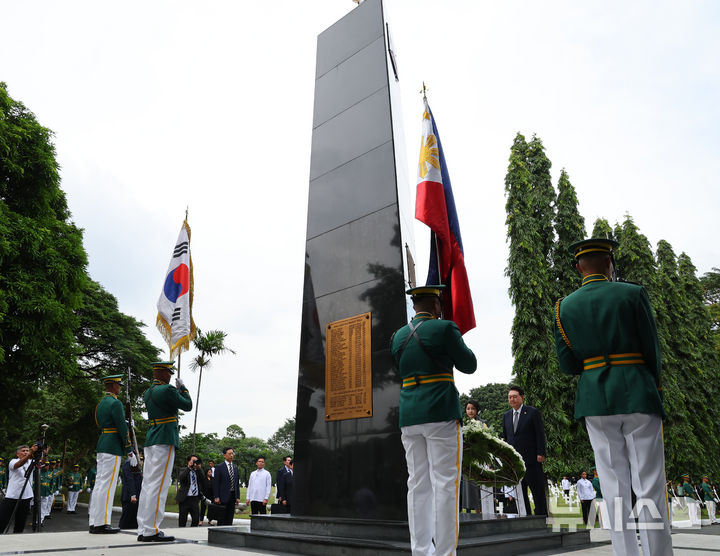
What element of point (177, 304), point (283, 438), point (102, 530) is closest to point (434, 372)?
point (177, 304)

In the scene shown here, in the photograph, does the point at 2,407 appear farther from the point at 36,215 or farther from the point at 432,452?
the point at 432,452

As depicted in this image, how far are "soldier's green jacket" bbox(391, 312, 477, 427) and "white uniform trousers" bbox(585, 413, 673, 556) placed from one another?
94 cm

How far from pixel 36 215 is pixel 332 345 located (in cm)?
1309

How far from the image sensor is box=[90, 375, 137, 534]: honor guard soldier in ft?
22.1

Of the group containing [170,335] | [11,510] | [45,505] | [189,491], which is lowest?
[45,505]

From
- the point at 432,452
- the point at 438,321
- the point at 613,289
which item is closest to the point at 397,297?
the point at 438,321

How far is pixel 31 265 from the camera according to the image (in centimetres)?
1402

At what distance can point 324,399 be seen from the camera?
605 centimetres

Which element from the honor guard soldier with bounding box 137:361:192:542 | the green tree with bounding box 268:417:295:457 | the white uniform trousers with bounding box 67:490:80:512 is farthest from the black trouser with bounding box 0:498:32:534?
the green tree with bounding box 268:417:295:457

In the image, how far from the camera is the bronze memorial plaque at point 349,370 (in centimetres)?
570

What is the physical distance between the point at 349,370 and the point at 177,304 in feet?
11.0

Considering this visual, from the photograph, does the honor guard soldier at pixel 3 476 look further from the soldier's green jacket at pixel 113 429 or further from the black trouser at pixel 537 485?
the black trouser at pixel 537 485

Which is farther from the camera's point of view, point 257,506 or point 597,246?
point 257,506

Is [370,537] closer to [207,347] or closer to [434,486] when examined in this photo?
[434,486]
